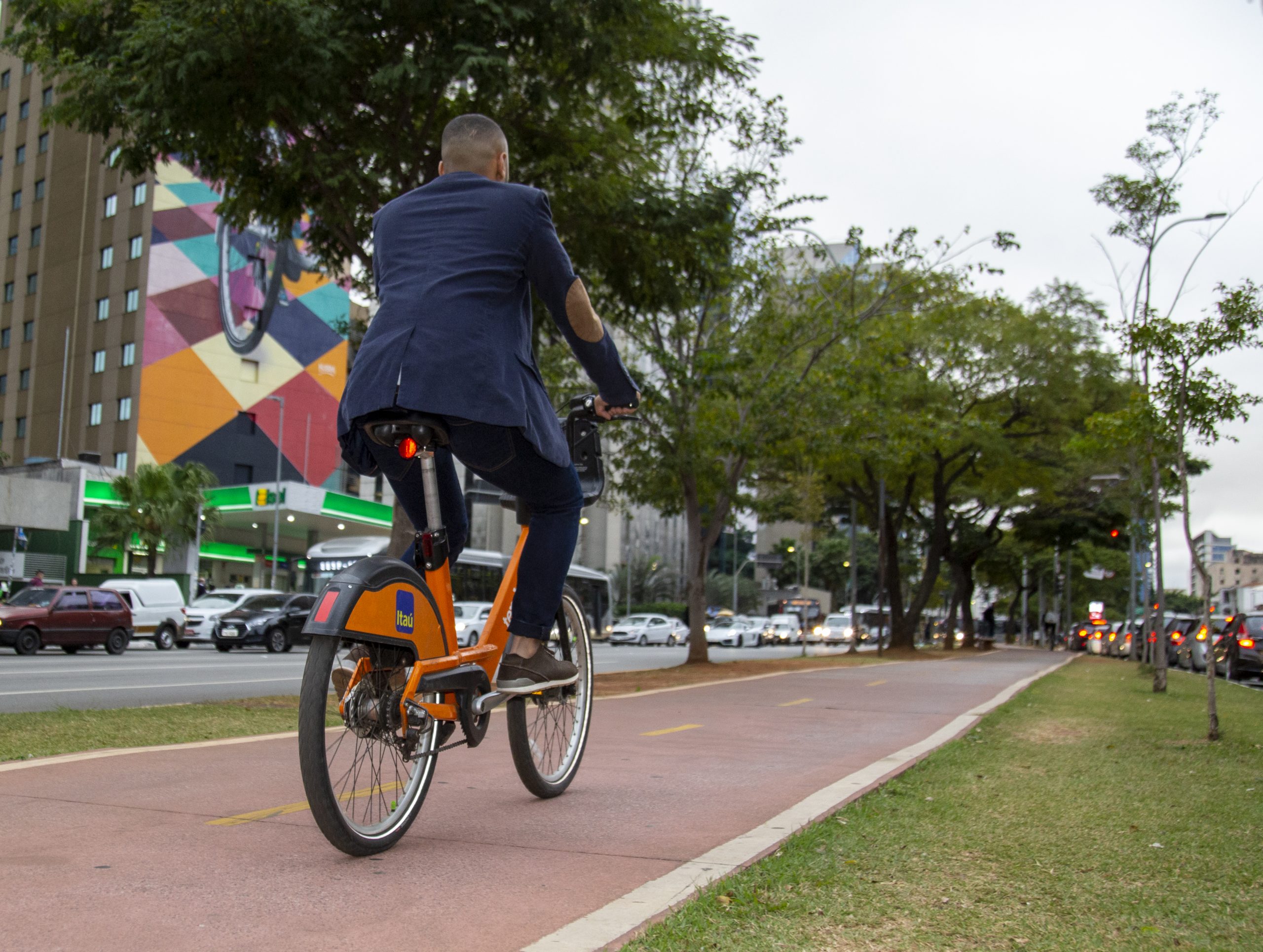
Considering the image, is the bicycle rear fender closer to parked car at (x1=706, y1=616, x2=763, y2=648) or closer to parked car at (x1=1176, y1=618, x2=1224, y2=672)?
parked car at (x1=1176, y1=618, x2=1224, y2=672)

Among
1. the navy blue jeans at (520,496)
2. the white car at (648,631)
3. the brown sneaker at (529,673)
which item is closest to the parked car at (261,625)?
the white car at (648,631)

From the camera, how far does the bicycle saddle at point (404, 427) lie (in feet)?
11.1

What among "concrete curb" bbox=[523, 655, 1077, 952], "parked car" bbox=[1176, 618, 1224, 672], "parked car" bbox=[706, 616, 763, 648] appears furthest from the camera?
"parked car" bbox=[706, 616, 763, 648]

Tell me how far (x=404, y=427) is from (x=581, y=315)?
699 millimetres

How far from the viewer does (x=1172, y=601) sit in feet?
457

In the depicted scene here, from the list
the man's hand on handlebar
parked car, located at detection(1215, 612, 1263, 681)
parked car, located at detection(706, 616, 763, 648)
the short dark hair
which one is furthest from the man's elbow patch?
parked car, located at detection(706, 616, 763, 648)

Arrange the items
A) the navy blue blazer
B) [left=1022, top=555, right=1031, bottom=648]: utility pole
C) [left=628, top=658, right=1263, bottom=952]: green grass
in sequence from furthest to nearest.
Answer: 1. [left=1022, top=555, right=1031, bottom=648]: utility pole
2. the navy blue blazer
3. [left=628, top=658, right=1263, bottom=952]: green grass

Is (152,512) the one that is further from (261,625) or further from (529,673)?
(529,673)

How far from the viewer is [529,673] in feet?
13.3

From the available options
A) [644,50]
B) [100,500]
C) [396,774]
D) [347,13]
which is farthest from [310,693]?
[100,500]

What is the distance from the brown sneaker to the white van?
27789mm

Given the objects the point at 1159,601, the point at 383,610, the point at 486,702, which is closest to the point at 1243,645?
the point at 1159,601

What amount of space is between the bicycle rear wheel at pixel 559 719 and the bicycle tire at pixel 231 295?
5493 cm

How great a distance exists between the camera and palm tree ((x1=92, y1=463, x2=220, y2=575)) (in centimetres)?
4441
